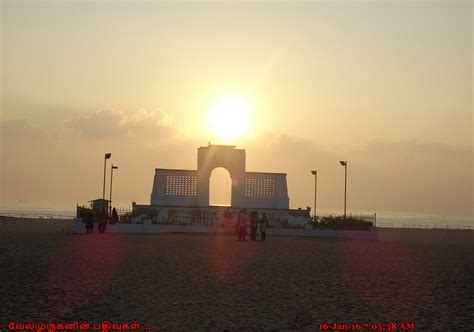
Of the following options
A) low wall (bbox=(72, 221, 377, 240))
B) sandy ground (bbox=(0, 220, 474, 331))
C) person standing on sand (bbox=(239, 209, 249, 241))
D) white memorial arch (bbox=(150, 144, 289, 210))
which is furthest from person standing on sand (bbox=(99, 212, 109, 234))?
sandy ground (bbox=(0, 220, 474, 331))

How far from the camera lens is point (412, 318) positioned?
435 inches

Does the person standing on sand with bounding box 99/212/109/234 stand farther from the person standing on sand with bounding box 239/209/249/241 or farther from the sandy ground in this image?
the sandy ground

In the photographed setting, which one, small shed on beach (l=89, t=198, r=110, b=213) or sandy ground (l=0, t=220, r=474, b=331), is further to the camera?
small shed on beach (l=89, t=198, r=110, b=213)

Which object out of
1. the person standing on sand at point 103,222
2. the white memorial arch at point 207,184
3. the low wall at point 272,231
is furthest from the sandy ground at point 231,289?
the white memorial arch at point 207,184

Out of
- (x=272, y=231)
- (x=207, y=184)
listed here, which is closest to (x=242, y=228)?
(x=272, y=231)

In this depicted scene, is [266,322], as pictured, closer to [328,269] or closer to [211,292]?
[211,292]

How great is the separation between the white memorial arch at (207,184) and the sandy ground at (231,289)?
20.1 metres

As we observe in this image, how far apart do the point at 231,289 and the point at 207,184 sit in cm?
2961

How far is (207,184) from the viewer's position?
43.7 metres

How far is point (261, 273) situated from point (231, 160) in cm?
2686

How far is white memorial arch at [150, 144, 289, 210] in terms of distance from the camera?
143 ft

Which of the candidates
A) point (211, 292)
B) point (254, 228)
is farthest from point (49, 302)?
point (254, 228)

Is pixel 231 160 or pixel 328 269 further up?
pixel 231 160

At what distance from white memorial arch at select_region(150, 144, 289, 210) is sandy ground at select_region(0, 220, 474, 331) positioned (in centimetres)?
2014
